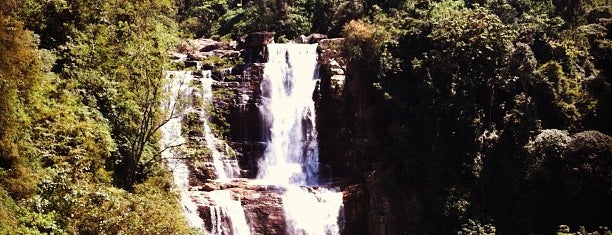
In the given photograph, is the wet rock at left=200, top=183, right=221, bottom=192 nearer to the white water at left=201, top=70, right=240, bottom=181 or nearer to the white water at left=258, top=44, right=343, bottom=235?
the white water at left=201, top=70, right=240, bottom=181

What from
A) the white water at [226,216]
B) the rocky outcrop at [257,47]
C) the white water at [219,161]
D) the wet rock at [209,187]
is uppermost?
the rocky outcrop at [257,47]

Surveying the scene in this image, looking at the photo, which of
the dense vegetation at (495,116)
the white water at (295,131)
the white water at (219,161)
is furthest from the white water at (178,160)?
the dense vegetation at (495,116)

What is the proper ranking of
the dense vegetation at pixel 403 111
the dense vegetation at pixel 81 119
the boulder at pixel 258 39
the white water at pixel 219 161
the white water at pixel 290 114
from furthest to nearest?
the boulder at pixel 258 39, the white water at pixel 290 114, the white water at pixel 219 161, the dense vegetation at pixel 403 111, the dense vegetation at pixel 81 119

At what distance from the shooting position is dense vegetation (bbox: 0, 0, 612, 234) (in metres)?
17.3

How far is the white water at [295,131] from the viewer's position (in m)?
29.9

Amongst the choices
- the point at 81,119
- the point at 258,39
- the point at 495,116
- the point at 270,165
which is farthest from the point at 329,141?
the point at 81,119

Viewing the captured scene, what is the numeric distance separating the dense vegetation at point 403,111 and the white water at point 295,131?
9.87 ft

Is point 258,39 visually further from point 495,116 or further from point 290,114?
point 495,116

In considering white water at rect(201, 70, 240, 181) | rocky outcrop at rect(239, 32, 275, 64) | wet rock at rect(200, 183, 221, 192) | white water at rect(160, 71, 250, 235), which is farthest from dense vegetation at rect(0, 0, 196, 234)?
rocky outcrop at rect(239, 32, 275, 64)

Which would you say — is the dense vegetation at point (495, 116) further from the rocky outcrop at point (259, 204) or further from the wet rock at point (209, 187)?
the wet rock at point (209, 187)

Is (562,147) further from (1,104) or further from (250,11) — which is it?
(250,11)

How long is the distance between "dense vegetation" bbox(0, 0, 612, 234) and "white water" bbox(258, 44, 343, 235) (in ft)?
9.87

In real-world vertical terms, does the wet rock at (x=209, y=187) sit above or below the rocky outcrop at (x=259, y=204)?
above

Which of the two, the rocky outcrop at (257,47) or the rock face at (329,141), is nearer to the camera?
the rock face at (329,141)
